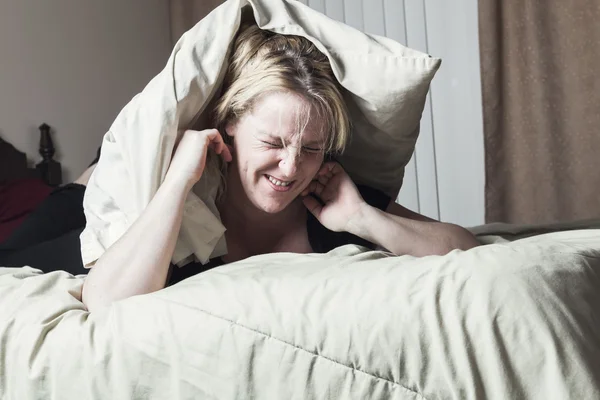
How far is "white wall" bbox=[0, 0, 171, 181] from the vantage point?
108 inches

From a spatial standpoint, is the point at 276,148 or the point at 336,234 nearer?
the point at 276,148

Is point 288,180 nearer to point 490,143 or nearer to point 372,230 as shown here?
point 372,230

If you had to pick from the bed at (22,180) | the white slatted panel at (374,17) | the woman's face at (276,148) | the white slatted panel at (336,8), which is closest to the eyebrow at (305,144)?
the woman's face at (276,148)

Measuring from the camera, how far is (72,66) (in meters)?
2.92

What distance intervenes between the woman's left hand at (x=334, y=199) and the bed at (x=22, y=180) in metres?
1.14

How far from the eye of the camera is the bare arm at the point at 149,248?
1.08 m

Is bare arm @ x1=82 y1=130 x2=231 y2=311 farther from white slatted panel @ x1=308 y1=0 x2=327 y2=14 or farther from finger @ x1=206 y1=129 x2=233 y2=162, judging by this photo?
white slatted panel @ x1=308 y1=0 x2=327 y2=14

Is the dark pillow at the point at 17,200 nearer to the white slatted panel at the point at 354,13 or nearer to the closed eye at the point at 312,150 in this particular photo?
the closed eye at the point at 312,150

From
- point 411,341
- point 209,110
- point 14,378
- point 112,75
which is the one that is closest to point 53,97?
point 112,75

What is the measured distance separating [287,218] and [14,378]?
72 cm

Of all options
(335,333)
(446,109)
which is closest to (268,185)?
(335,333)

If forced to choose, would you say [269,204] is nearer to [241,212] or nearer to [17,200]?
[241,212]

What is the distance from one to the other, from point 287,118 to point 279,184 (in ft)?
0.41

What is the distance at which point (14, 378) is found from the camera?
88 cm
